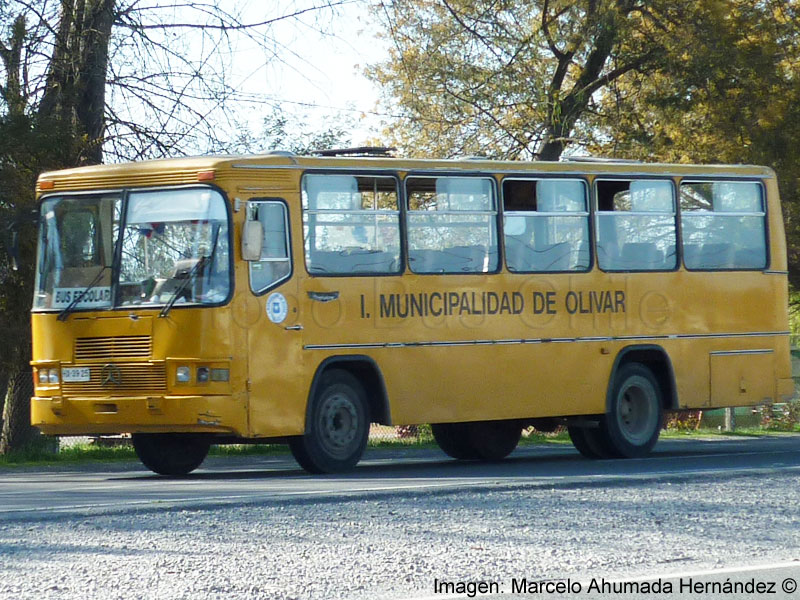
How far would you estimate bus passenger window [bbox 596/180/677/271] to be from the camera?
717 inches

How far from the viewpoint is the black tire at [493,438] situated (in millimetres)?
19016

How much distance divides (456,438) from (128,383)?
16.9ft

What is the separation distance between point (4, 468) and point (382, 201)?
629 cm

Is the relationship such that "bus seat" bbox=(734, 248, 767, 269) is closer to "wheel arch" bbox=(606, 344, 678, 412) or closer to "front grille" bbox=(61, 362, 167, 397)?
"wheel arch" bbox=(606, 344, 678, 412)

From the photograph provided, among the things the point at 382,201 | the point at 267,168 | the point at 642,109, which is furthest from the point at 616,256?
the point at 642,109

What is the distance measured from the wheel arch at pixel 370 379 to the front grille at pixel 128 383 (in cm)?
167

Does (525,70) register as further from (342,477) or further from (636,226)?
(342,477)

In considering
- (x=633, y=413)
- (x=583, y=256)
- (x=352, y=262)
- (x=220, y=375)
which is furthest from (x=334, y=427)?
(x=633, y=413)

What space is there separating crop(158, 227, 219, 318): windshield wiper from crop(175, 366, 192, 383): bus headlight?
55 centimetres

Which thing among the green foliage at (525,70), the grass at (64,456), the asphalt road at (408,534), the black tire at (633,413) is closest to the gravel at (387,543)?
the asphalt road at (408,534)

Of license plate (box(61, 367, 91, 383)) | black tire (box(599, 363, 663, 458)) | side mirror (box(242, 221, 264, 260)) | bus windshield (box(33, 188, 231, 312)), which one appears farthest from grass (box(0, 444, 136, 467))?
black tire (box(599, 363, 663, 458))

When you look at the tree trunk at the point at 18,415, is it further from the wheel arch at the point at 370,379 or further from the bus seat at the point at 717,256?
the bus seat at the point at 717,256

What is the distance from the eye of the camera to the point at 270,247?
612 inches

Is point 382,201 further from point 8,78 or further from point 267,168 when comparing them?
point 8,78
